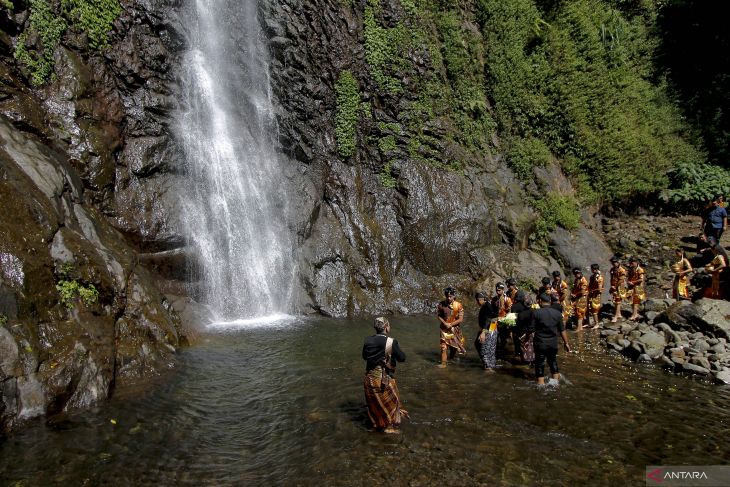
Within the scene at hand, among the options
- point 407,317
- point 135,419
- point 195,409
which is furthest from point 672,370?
point 135,419

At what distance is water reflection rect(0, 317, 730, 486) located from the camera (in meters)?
6.39

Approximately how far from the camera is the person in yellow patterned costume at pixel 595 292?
50.4ft

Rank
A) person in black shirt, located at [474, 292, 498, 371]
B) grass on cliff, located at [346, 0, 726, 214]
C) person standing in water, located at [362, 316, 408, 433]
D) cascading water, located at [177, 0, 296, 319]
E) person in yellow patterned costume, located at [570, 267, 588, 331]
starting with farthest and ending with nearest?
grass on cliff, located at [346, 0, 726, 214], cascading water, located at [177, 0, 296, 319], person in yellow patterned costume, located at [570, 267, 588, 331], person in black shirt, located at [474, 292, 498, 371], person standing in water, located at [362, 316, 408, 433]

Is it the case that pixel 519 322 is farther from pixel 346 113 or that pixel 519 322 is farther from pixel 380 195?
pixel 346 113

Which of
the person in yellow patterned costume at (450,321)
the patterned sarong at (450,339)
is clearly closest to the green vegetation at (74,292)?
the person in yellow patterned costume at (450,321)

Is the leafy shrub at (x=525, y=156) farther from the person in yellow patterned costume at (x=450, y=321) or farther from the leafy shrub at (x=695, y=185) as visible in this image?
the person in yellow patterned costume at (x=450, y=321)

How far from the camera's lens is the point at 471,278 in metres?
20.0

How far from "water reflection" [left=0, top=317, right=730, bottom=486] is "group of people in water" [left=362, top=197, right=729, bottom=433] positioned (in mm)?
535

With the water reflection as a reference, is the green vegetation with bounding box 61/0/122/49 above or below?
above

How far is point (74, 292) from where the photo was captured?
9.35 metres

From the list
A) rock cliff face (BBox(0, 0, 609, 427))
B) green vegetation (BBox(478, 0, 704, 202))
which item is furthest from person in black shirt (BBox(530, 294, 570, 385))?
green vegetation (BBox(478, 0, 704, 202))

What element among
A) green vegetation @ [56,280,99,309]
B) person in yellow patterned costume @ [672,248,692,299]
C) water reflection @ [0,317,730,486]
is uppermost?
green vegetation @ [56,280,99,309]

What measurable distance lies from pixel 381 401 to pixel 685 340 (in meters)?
9.66

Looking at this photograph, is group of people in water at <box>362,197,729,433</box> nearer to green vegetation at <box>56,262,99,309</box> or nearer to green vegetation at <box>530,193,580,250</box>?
green vegetation at <box>530,193,580,250</box>
